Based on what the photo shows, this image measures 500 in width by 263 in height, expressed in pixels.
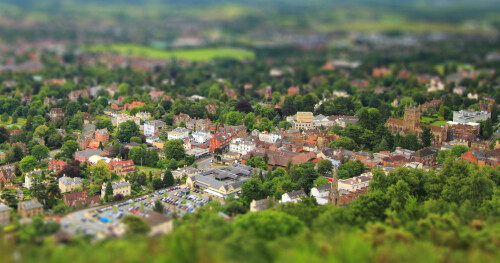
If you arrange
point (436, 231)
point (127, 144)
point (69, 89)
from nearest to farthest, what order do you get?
point (436, 231) < point (127, 144) < point (69, 89)

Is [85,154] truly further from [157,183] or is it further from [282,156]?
[282,156]

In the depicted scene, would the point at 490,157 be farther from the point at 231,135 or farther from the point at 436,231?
the point at 231,135

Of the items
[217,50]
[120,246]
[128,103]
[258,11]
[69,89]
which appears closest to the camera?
[120,246]

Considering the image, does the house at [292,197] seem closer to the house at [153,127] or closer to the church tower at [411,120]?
the church tower at [411,120]

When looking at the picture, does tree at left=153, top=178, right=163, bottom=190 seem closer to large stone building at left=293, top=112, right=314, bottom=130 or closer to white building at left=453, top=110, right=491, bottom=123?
large stone building at left=293, top=112, right=314, bottom=130

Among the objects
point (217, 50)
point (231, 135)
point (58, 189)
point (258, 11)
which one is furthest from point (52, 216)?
point (258, 11)

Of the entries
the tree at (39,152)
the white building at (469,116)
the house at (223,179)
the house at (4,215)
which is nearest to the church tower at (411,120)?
the white building at (469,116)
